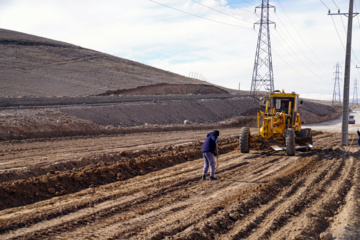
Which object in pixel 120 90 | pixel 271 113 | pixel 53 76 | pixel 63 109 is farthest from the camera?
pixel 53 76

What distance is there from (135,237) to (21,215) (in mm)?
2853

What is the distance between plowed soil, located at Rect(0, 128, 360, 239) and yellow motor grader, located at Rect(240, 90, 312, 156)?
1181 millimetres

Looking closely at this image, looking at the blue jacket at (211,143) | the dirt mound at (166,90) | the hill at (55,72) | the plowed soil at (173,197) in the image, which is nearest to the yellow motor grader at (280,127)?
the plowed soil at (173,197)

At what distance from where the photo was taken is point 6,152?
15.9 m

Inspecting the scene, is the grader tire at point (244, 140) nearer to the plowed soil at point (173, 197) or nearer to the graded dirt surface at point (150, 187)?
the graded dirt surface at point (150, 187)

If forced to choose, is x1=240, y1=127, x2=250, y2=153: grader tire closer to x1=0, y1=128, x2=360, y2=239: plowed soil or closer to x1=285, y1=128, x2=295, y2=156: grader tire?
x1=0, y1=128, x2=360, y2=239: plowed soil

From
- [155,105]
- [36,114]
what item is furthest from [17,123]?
[155,105]

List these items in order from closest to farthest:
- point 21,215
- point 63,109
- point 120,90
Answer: point 21,215
point 63,109
point 120,90

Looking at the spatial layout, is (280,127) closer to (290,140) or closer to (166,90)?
(290,140)

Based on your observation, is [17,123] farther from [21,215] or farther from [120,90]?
[120,90]

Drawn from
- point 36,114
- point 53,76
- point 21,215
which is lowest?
point 21,215

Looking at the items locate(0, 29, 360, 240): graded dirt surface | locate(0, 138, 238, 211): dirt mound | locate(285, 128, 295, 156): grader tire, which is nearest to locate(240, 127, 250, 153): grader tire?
locate(0, 29, 360, 240): graded dirt surface

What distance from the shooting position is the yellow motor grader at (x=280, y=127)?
1734cm

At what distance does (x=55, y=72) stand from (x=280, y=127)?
46540mm
